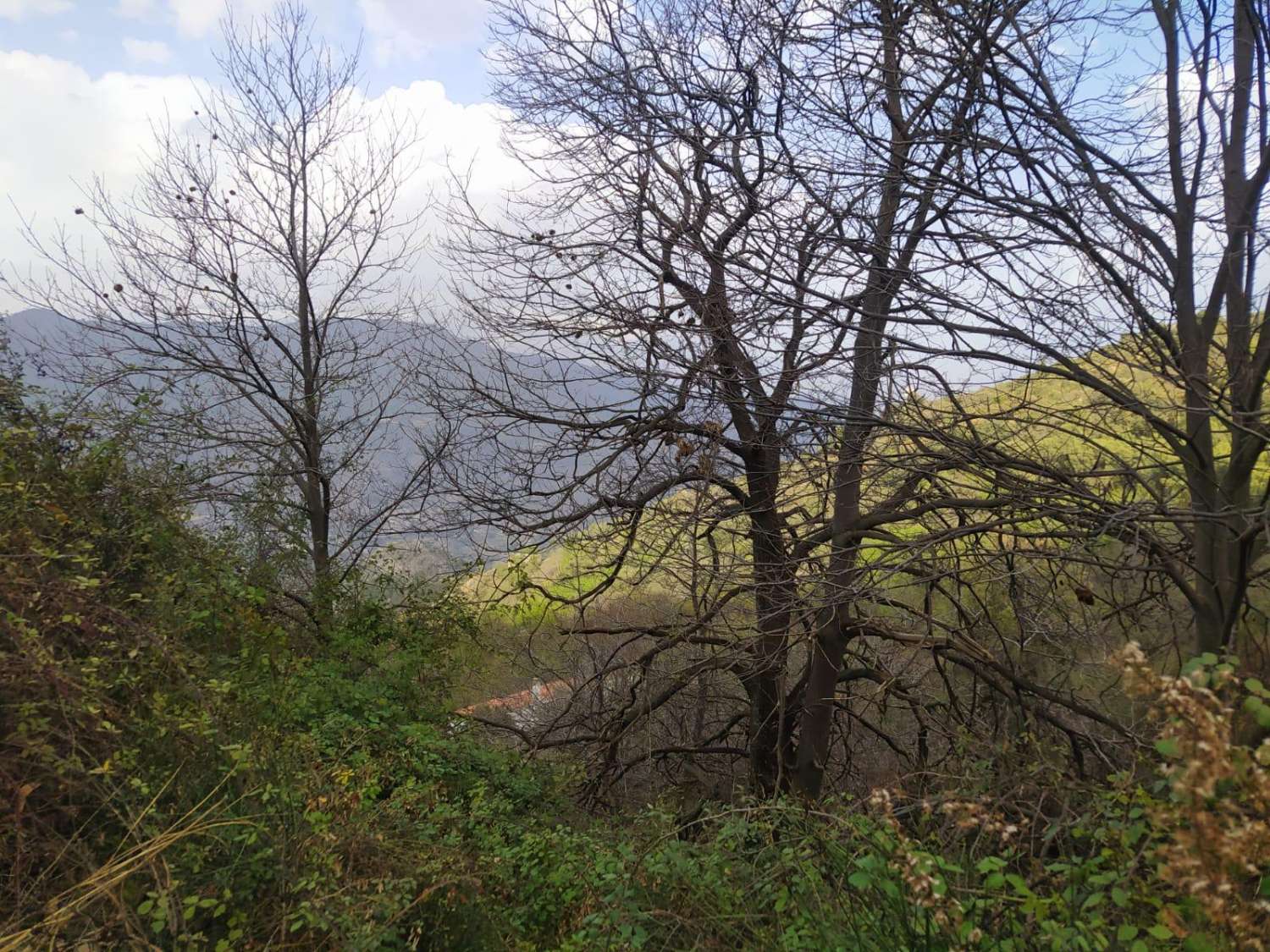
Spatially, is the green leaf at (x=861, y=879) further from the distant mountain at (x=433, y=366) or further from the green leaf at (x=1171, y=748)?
the distant mountain at (x=433, y=366)

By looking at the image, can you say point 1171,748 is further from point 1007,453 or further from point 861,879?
point 1007,453

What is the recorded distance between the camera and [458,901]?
4012mm

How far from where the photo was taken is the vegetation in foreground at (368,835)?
206 centimetres

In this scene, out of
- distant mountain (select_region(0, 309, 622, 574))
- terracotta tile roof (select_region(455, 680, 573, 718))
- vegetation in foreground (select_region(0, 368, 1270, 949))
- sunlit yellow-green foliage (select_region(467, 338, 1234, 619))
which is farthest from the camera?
terracotta tile roof (select_region(455, 680, 573, 718))

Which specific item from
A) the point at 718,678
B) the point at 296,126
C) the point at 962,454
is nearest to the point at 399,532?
the point at 718,678

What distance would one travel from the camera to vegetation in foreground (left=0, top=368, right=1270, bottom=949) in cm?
206

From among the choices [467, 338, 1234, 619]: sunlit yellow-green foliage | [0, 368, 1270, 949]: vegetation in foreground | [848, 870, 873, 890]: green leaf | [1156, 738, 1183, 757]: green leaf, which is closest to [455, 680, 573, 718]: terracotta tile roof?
[467, 338, 1234, 619]: sunlit yellow-green foliage

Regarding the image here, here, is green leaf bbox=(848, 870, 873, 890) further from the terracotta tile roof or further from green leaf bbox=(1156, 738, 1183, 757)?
the terracotta tile roof

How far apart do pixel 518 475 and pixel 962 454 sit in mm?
4112

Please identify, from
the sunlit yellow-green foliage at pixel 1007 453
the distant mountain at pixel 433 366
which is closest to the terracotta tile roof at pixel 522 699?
the distant mountain at pixel 433 366

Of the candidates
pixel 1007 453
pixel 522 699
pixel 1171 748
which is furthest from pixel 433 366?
pixel 1171 748

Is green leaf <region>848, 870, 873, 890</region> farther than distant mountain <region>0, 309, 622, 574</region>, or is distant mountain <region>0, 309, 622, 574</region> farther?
distant mountain <region>0, 309, 622, 574</region>

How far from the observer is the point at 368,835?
13.3 ft

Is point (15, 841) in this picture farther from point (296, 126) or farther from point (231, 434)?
point (296, 126)
